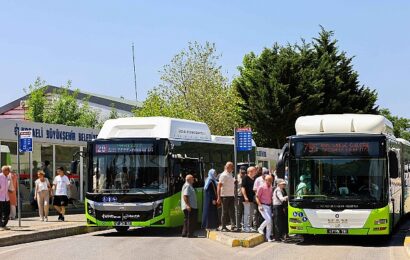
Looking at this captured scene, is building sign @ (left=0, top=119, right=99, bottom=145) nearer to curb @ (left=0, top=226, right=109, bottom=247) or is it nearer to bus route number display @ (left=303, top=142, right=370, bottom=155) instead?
curb @ (left=0, top=226, right=109, bottom=247)

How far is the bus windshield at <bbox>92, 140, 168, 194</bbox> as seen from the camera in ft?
66.5

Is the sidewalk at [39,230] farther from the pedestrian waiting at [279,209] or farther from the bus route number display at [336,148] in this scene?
the bus route number display at [336,148]

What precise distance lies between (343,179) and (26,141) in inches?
359

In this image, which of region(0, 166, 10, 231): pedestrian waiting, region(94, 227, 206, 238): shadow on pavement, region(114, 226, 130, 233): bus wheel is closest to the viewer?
region(0, 166, 10, 231): pedestrian waiting

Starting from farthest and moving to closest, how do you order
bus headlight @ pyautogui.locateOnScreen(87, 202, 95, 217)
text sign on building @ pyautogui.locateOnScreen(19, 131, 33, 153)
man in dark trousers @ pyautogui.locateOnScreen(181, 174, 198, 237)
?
text sign on building @ pyautogui.locateOnScreen(19, 131, 33, 153), bus headlight @ pyautogui.locateOnScreen(87, 202, 95, 217), man in dark trousers @ pyautogui.locateOnScreen(181, 174, 198, 237)

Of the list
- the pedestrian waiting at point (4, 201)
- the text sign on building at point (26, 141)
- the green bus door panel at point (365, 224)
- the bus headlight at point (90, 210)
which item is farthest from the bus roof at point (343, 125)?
the pedestrian waiting at point (4, 201)

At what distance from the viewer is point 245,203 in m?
20.0

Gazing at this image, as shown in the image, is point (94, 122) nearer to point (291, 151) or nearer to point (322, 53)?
point (322, 53)

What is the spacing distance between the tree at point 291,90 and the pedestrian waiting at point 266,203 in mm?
36495

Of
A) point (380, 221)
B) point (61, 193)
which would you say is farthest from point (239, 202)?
point (61, 193)

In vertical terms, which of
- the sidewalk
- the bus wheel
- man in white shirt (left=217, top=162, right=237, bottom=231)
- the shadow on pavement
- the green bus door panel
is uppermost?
man in white shirt (left=217, top=162, right=237, bottom=231)

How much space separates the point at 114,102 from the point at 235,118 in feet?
55.4

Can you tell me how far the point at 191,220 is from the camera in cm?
2003

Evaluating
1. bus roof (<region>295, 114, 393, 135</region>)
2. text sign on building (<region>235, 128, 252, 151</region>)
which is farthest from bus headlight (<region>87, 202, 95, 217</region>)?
bus roof (<region>295, 114, 393, 135</region>)
